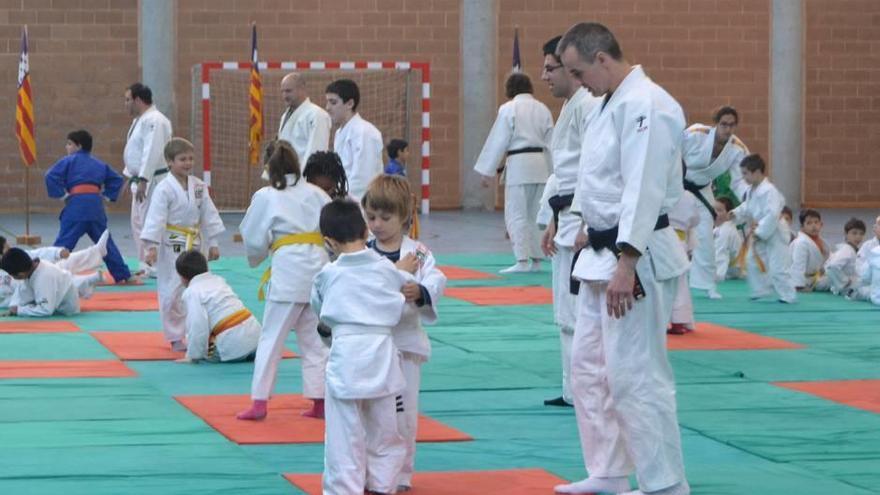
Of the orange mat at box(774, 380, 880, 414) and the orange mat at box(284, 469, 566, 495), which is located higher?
the orange mat at box(284, 469, 566, 495)

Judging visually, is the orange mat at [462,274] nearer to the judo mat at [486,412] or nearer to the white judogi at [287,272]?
the judo mat at [486,412]

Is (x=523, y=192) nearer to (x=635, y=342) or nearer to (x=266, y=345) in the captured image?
(x=266, y=345)

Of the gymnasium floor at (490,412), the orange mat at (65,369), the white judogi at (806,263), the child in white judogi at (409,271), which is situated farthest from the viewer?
the white judogi at (806,263)

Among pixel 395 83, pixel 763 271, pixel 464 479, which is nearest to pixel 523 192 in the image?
pixel 763 271

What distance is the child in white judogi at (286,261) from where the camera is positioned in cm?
713

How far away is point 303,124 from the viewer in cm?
1123

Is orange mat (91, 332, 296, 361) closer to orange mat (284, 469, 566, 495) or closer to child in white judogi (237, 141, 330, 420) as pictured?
child in white judogi (237, 141, 330, 420)

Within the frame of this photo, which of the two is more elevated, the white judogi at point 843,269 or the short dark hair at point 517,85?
the short dark hair at point 517,85

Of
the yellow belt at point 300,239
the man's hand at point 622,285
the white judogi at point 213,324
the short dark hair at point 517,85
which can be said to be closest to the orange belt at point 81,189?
the short dark hair at point 517,85

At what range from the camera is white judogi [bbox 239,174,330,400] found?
713cm

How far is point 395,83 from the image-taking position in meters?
20.6

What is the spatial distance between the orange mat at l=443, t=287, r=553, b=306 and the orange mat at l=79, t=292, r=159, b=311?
2.32 meters

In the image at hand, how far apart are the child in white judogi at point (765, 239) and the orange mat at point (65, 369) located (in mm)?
5432

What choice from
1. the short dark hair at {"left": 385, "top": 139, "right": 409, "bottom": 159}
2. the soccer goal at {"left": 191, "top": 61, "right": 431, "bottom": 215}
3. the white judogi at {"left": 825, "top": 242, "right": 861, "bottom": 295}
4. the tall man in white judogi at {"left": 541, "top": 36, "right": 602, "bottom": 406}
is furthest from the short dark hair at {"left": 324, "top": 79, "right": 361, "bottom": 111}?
the soccer goal at {"left": 191, "top": 61, "right": 431, "bottom": 215}
